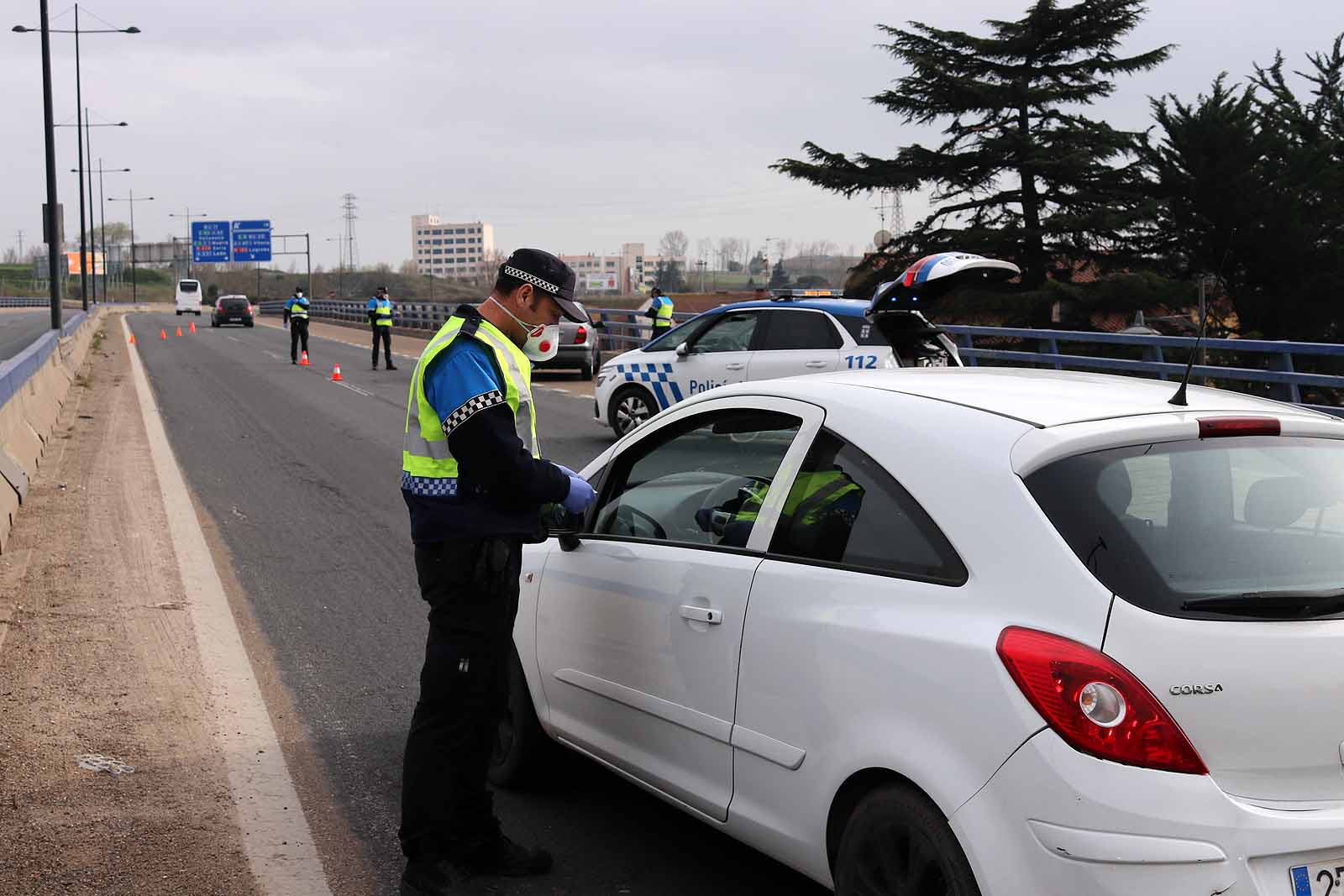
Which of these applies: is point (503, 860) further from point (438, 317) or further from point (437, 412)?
point (438, 317)

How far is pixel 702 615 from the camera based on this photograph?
3.72 m

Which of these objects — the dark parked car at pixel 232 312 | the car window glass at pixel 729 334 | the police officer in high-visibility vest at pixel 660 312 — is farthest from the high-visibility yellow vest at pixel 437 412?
the dark parked car at pixel 232 312

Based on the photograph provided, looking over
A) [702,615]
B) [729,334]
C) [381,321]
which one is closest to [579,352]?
[381,321]

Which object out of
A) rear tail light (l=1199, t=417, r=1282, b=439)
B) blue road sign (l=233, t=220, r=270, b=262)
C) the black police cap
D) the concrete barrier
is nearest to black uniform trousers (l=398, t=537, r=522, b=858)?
the black police cap

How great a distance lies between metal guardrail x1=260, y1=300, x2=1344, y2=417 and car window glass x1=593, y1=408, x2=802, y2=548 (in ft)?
10.2

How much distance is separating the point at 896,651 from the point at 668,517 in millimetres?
1381

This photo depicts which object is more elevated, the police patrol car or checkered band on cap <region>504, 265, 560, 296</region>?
checkered band on cap <region>504, 265, 560, 296</region>

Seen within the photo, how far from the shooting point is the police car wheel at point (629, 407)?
15.2m

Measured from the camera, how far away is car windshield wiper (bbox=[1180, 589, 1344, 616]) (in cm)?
278

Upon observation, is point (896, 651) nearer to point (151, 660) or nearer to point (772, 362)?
point (151, 660)

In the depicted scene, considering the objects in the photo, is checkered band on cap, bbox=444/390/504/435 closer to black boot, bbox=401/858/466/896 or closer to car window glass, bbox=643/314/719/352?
black boot, bbox=401/858/466/896

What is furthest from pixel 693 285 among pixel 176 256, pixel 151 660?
pixel 151 660

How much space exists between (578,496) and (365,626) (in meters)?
3.45

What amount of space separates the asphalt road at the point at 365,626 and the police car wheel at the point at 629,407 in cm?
40
